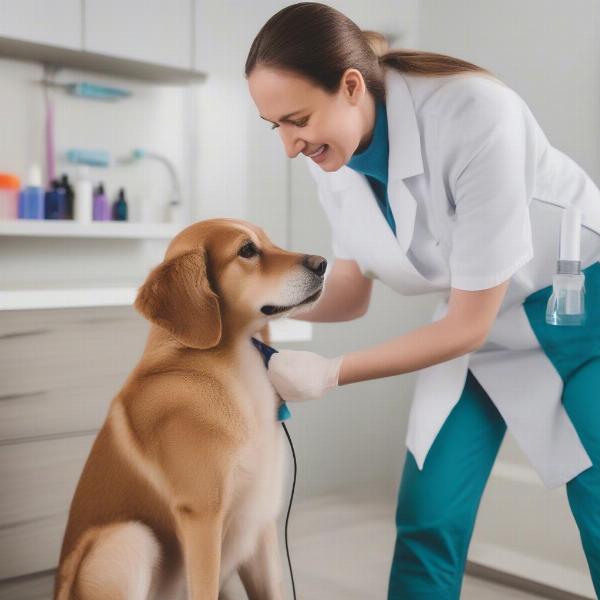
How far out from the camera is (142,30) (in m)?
2.31

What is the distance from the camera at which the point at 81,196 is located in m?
2.28

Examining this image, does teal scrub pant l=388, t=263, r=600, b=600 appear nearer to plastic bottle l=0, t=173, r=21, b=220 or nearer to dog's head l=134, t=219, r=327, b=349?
dog's head l=134, t=219, r=327, b=349

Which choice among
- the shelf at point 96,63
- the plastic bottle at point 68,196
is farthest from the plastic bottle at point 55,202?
the shelf at point 96,63

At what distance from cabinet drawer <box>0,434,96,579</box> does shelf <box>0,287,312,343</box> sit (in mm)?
323

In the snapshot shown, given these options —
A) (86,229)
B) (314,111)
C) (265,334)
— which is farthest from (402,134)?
(86,229)

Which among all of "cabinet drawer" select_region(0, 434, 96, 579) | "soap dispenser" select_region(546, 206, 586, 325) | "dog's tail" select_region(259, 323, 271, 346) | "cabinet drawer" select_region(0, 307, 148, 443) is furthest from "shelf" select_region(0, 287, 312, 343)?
"soap dispenser" select_region(546, 206, 586, 325)

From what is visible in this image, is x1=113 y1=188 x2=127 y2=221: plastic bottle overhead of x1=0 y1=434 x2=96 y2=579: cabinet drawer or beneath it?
overhead

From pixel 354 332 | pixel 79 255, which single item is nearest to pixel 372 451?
pixel 354 332

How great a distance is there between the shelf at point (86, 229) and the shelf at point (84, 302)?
41cm

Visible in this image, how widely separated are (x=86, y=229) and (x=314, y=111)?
4.34 feet

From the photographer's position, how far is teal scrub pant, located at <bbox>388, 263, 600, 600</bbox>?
1.26 metres

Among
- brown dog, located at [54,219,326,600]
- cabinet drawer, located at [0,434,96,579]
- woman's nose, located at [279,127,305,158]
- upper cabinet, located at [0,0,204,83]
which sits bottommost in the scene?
cabinet drawer, located at [0,434,96,579]

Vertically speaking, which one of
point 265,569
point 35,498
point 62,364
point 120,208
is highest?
point 120,208

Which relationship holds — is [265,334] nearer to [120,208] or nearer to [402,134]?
[402,134]
